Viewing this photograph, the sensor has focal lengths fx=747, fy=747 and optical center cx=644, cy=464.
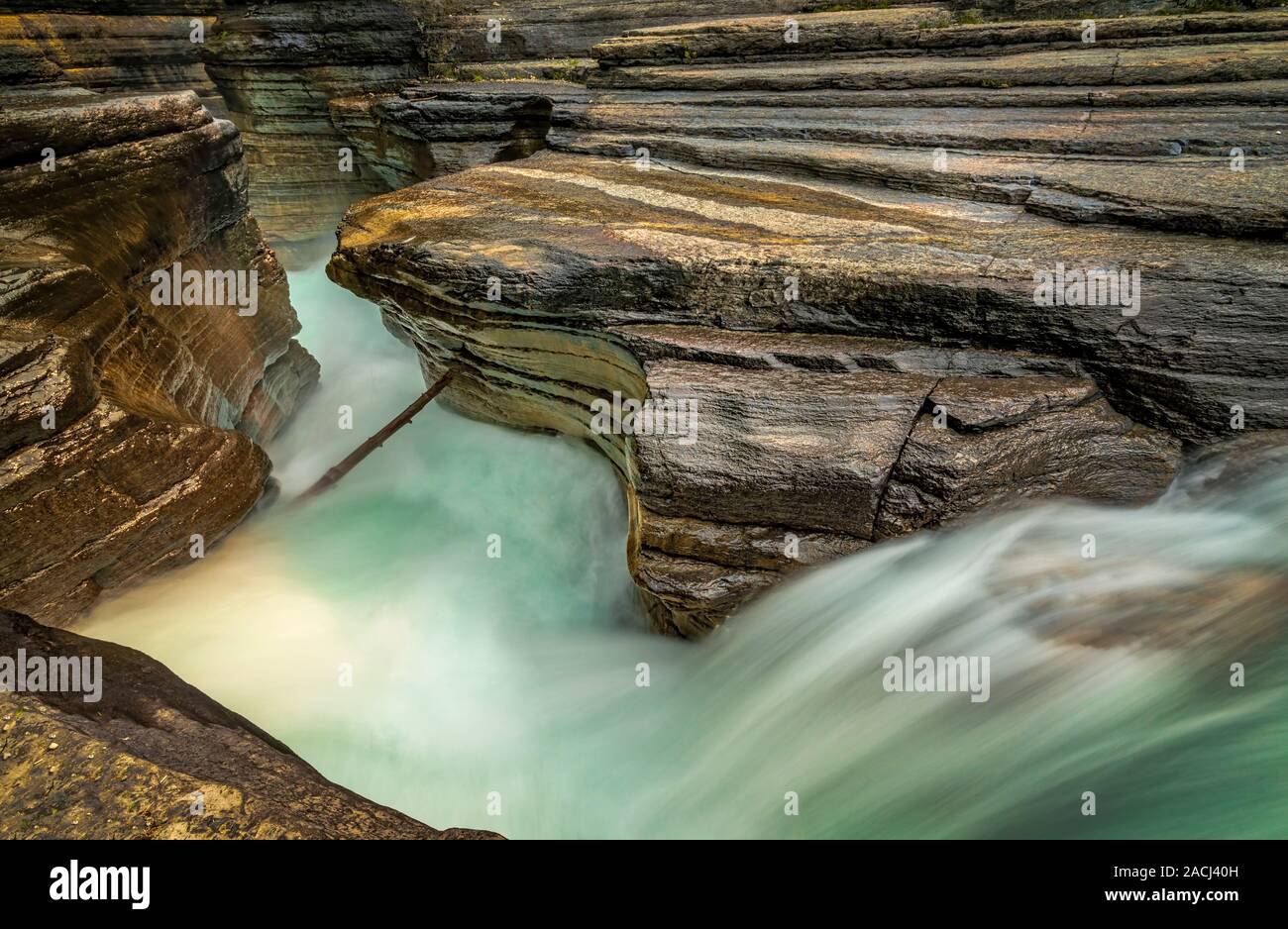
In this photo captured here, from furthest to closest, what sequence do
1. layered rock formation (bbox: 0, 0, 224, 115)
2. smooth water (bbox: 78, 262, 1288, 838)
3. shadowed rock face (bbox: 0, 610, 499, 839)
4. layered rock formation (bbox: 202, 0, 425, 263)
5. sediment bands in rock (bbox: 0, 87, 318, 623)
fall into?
layered rock formation (bbox: 202, 0, 425, 263) < layered rock formation (bbox: 0, 0, 224, 115) < sediment bands in rock (bbox: 0, 87, 318, 623) < smooth water (bbox: 78, 262, 1288, 838) < shadowed rock face (bbox: 0, 610, 499, 839)


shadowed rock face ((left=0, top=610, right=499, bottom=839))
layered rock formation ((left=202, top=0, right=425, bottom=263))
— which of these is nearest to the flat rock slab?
layered rock formation ((left=202, top=0, right=425, bottom=263))

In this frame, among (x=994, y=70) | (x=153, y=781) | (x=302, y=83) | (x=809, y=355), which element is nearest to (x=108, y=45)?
(x=302, y=83)

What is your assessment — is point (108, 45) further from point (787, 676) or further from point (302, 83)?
point (787, 676)

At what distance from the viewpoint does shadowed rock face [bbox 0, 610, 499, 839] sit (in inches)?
139

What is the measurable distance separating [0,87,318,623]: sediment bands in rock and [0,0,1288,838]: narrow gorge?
0.11ft

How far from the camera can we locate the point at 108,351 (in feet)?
21.5

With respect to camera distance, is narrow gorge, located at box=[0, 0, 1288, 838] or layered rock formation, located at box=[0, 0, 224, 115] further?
layered rock formation, located at box=[0, 0, 224, 115]

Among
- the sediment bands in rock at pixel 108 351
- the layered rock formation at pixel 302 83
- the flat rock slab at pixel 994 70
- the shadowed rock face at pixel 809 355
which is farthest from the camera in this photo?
the layered rock formation at pixel 302 83

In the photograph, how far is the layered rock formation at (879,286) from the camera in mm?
5082

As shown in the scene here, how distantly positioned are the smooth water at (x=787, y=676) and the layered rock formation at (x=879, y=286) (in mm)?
439

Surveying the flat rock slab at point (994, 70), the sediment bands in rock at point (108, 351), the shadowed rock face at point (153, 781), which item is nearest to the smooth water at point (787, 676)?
the sediment bands in rock at point (108, 351)

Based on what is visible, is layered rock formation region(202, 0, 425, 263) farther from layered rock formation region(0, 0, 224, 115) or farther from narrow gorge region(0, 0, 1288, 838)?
narrow gorge region(0, 0, 1288, 838)

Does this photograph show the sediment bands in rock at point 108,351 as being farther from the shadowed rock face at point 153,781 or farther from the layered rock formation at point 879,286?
the shadowed rock face at point 153,781

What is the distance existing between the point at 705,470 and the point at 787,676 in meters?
1.55
